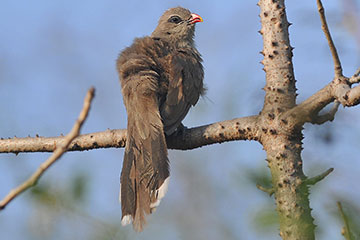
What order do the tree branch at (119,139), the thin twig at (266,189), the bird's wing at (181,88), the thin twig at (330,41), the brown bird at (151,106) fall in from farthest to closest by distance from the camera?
the bird's wing at (181,88), the brown bird at (151,106), the tree branch at (119,139), the thin twig at (330,41), the thin twig at (266,189)

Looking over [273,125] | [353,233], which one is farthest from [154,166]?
[353,233]

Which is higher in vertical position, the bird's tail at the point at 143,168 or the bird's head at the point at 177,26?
the bird's head at the point at 177,26

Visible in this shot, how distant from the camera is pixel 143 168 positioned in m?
4.45

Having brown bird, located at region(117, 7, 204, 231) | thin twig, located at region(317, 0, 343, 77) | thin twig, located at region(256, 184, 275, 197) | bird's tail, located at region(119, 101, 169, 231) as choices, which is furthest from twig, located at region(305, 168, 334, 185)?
bird's tail, located at region(119, 101, 169, 231)

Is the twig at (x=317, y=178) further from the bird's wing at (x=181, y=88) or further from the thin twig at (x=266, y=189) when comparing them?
the bird's wing at (x=181, y=88)

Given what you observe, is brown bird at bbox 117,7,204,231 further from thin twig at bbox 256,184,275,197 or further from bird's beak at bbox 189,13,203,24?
thin twig at bbox 256,184,275,197

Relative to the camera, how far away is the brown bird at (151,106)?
4223 mm

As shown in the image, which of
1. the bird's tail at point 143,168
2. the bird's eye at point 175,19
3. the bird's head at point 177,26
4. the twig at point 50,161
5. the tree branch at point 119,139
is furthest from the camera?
the bird's eye at point 175,19

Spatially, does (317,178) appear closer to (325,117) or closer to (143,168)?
(325,117)

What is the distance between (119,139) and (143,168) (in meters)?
0.36

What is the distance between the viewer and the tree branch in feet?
12.9

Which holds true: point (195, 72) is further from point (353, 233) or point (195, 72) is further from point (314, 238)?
point (353, 233)

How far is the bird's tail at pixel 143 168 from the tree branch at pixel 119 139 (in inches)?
5.2

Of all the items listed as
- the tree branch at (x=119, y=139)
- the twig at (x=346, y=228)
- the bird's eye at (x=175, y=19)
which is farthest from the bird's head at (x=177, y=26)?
the twig at (x=346, y=228)
